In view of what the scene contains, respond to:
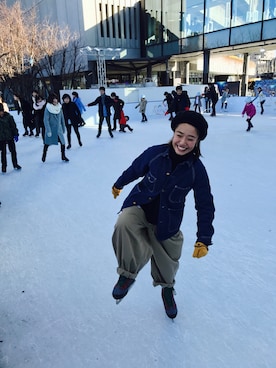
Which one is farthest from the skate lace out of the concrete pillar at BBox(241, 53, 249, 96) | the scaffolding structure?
the concrete pillar at BBox(241, 53, 249, 96)

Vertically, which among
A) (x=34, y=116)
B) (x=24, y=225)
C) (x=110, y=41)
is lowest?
(x=24, y=225)

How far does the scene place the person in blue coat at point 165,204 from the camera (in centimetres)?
158

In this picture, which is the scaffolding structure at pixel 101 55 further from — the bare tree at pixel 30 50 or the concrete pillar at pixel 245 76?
the concrete pillar at pixel 245 76

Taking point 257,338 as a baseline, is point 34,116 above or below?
above

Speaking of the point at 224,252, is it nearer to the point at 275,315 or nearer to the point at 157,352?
the point at 275,315

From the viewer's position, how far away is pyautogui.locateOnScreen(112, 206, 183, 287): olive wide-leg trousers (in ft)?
5.32

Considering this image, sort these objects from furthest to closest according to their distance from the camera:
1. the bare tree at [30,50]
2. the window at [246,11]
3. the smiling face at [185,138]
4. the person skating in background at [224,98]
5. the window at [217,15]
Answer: the window at [217,15]
the bare tree at [30,50]
the window at [246,11]
the person skating in background at [224,98]
the smiling face at [185,138]

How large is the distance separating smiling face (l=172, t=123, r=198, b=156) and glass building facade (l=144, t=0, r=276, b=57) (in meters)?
19.5

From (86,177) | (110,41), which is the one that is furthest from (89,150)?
(110,41)

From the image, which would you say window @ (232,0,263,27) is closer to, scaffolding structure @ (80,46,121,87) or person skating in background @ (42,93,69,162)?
scaffolding structure @ (80,46,121,87)

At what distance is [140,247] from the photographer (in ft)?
5.44

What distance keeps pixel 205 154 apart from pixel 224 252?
4.14m

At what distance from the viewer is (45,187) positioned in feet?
14.7

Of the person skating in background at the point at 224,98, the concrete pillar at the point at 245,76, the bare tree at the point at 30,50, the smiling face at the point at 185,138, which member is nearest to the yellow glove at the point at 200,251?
the smiling face at the point at 185,138
